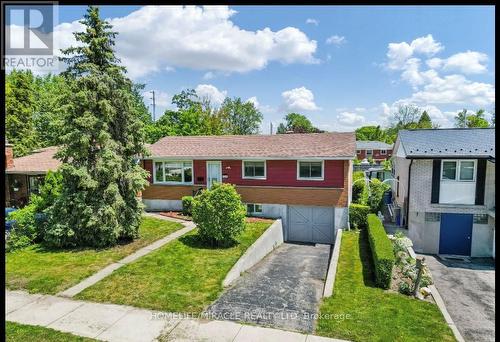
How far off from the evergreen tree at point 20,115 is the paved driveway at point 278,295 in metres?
30.6

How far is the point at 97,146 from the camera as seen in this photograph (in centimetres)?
1359

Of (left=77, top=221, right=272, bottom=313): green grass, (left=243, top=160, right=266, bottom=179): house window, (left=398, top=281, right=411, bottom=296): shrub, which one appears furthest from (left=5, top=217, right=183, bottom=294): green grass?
(left=398, top=281, right=411, bottom=296): shrub

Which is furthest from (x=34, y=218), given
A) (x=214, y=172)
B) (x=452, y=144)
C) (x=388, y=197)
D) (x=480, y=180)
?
(x=388, y=197)

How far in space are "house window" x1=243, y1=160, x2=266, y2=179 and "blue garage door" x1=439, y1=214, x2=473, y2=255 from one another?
386 inches

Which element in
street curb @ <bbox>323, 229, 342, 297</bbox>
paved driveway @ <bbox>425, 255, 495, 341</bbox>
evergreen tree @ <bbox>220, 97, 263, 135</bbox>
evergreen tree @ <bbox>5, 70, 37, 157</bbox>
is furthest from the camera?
evergreen tree @ <bbox>220, 97, 263, 135</bbox>

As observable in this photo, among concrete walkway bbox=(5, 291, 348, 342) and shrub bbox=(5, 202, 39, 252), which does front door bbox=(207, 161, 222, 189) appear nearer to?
shrub bbox=(5, 202, 39, 252)

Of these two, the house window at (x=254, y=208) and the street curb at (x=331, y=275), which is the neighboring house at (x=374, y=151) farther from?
the street curb at (x=331, y=275)

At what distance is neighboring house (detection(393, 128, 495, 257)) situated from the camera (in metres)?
15.4

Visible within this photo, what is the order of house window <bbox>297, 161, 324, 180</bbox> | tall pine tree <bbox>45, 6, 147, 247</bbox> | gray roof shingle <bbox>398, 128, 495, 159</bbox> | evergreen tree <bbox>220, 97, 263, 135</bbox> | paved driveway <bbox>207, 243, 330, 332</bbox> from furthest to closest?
1. evergreen tree <bbox>220, 97, 263, 135</bbox>
2. house window <bbox>297, 161, 324, 180</bbox>
3. gray roof shingle <bbox>398, 128, 495, 159</bbox>
4. tall pine tree <bbox>45, 6, 147, 247</bbox>
5. paved driveway <bbox>207, 243, 330, 332</bbox>

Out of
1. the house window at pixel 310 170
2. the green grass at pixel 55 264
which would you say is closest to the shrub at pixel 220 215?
the green grass at pixel 55 264

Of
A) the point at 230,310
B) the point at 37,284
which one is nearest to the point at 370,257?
the point at 230,310

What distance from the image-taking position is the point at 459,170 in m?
15.6

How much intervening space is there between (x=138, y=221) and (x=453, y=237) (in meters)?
15.6

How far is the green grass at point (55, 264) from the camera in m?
9.60
